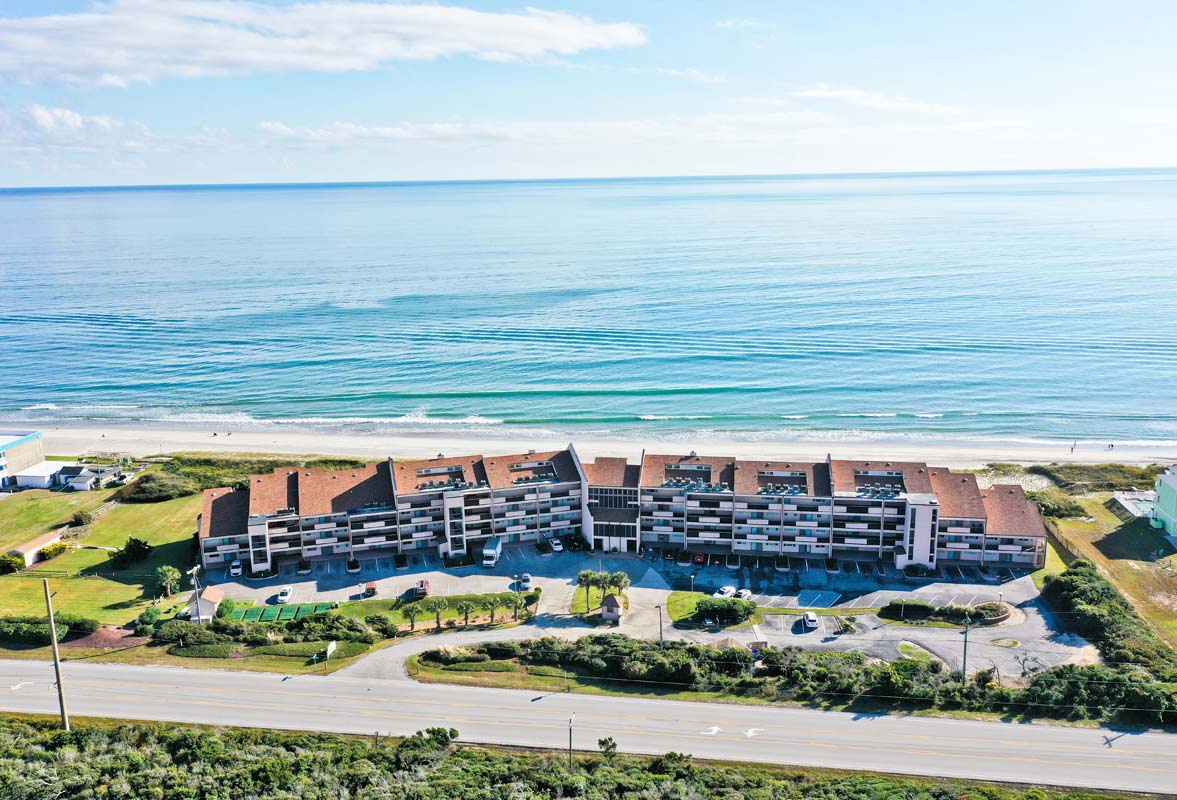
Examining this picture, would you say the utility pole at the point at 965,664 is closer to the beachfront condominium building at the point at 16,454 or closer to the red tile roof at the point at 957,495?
the red tile roof at the point at 957,495

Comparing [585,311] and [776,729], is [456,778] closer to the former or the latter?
[776,729]

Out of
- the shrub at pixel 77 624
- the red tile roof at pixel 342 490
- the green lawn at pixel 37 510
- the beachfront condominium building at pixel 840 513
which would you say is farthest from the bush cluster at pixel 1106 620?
the green lawn at pixel 37 510

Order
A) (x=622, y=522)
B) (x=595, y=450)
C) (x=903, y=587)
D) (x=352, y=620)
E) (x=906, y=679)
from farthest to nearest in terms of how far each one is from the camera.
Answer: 1. (x=595, y=450)
2. (x=622, y=522)
3. (x=903, y=587)
4. (x=352, y=620)
5. (x=906, y=679)

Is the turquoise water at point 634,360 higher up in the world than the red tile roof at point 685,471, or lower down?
higher up

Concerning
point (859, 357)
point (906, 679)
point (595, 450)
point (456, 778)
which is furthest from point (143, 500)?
point (859, 357)

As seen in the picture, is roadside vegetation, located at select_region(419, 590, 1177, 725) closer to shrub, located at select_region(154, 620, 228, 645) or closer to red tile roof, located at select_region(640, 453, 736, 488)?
shrub, located at select_region(154, 620, 228, 645)

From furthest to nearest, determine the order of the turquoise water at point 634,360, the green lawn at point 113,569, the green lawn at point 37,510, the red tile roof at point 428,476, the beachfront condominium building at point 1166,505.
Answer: the turquoise water at point 634,360 < the green lawn at point 37,510 < the red tile roof at point 428,476 < the beachfront condominium building at point 1166,505 < the green lawn at point 113,569

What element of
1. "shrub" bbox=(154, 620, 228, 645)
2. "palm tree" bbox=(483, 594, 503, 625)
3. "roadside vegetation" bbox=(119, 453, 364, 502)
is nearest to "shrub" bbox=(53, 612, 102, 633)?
"shrub" bbox=(154, 620, 228, 645)
